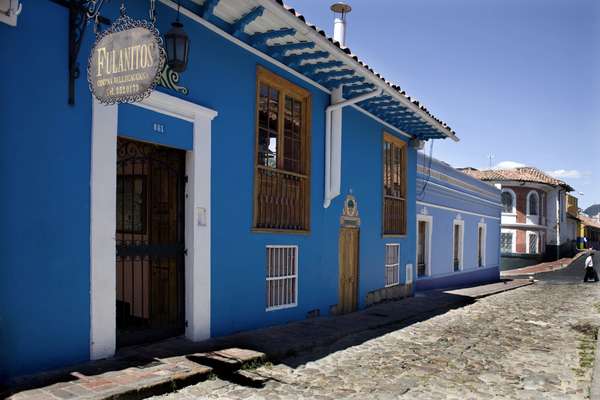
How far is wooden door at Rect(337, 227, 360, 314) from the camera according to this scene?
10375 millimetres

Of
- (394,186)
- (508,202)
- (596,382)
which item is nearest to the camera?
(596,382)

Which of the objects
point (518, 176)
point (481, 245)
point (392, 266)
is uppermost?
point (518, 176)

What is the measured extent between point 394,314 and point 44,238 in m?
7.38

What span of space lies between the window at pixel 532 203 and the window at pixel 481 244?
17342 mm

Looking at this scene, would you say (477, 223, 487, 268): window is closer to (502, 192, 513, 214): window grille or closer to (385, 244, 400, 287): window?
(385, 244, 400, 287): window

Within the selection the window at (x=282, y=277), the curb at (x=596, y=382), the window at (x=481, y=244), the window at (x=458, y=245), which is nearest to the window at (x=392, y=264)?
the window at (x=282, y=277)

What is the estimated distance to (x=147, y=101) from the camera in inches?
235

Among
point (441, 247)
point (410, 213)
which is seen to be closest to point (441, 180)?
point (441, 247)

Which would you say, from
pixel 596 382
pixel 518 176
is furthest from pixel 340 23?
pixel 518 176

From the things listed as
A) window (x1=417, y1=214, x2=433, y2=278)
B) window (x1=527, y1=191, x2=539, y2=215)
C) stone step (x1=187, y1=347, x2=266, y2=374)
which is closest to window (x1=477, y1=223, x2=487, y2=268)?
window (x1=417, y1=214, x2=433, y2=278)

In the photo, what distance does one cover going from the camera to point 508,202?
122 feet

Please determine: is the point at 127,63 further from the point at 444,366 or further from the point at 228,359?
the point at 444,366

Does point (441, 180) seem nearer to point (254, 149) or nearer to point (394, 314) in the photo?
point (394, 314)

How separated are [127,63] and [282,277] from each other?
4753mm
